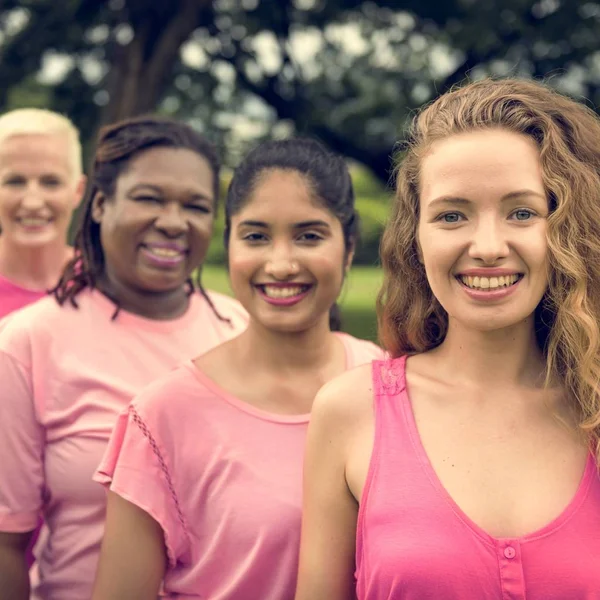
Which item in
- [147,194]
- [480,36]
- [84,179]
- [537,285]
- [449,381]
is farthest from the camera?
[480,36]

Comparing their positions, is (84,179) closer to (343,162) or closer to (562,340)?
(343,162)

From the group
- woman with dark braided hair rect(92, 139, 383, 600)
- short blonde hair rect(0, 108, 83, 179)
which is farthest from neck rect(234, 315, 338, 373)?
short blonde hair rect(0, 108, 83, 179)

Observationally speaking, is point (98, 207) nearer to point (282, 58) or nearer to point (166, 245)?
point (166, 245)

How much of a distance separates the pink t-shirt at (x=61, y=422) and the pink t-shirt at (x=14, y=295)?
703 mm

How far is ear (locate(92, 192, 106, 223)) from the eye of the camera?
3.57 metres

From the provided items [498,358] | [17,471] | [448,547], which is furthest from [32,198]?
[448,547]

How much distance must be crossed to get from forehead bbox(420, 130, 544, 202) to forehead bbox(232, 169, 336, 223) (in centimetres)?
59

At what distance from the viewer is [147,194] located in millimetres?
3430

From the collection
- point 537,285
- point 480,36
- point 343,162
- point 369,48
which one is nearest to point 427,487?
point 537,285

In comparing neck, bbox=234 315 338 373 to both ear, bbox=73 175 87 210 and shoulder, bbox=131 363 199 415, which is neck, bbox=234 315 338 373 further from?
ear, bbox=73 175 87 210

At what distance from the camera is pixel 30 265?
13.6 feet

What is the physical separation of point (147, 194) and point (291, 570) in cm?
140

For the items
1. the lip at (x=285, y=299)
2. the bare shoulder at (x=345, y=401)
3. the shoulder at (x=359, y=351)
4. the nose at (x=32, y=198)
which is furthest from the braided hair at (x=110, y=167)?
the bare shoulder at (x=345, y=401)

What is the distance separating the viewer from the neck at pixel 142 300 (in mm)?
3467
